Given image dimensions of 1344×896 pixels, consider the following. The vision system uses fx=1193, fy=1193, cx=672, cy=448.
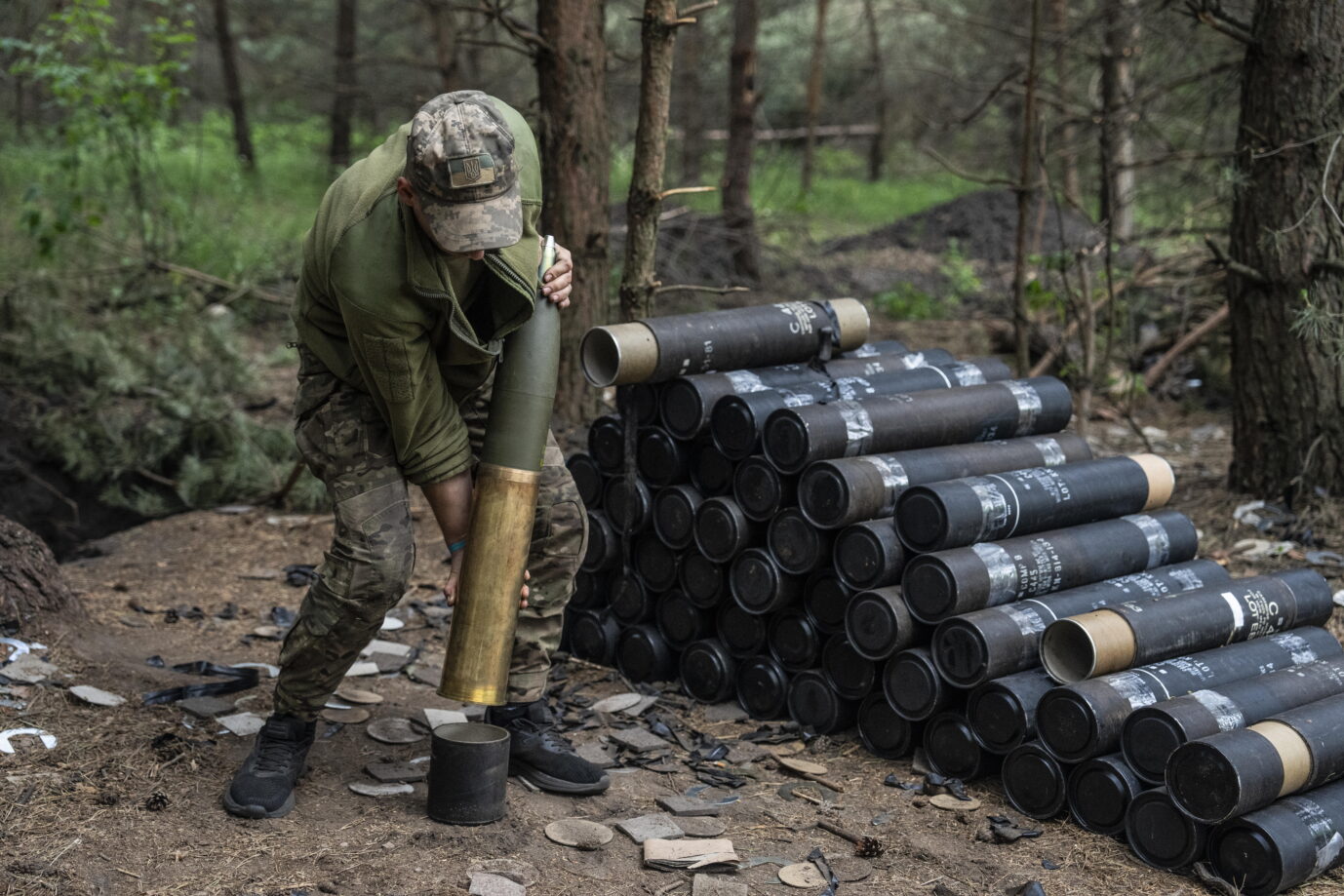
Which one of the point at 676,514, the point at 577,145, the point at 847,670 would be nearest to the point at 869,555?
the point at 847,670

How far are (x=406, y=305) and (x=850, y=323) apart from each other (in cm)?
224

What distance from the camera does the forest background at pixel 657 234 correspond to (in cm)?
585

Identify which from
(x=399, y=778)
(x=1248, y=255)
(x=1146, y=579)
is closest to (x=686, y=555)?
(x=399, y=778)

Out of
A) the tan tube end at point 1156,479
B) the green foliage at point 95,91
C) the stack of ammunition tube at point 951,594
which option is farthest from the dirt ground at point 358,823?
the green foliage at point 95,91

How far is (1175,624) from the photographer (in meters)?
3.78

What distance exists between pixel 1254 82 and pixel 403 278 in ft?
15.7

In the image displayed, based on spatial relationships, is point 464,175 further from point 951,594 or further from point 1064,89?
point 1064,89

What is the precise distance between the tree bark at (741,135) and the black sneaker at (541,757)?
24.9 ft

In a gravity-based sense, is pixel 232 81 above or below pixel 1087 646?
above

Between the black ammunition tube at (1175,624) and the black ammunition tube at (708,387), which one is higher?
the black ammunition tube at (708,387)

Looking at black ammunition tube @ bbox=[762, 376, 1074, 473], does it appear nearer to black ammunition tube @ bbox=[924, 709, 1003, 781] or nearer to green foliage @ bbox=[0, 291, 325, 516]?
black ammunition tube @ bbox=[924, 709, 1003, 781]

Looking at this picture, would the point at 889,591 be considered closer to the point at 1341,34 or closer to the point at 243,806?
the point at 243,806

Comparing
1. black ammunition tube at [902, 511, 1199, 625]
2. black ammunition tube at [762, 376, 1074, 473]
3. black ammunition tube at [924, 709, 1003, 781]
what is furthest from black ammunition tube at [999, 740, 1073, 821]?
black ammunition tube at [762, 376, 1074, 473]

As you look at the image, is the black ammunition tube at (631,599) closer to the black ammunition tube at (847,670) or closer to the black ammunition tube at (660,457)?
the black ammunition tube at (660,457)
